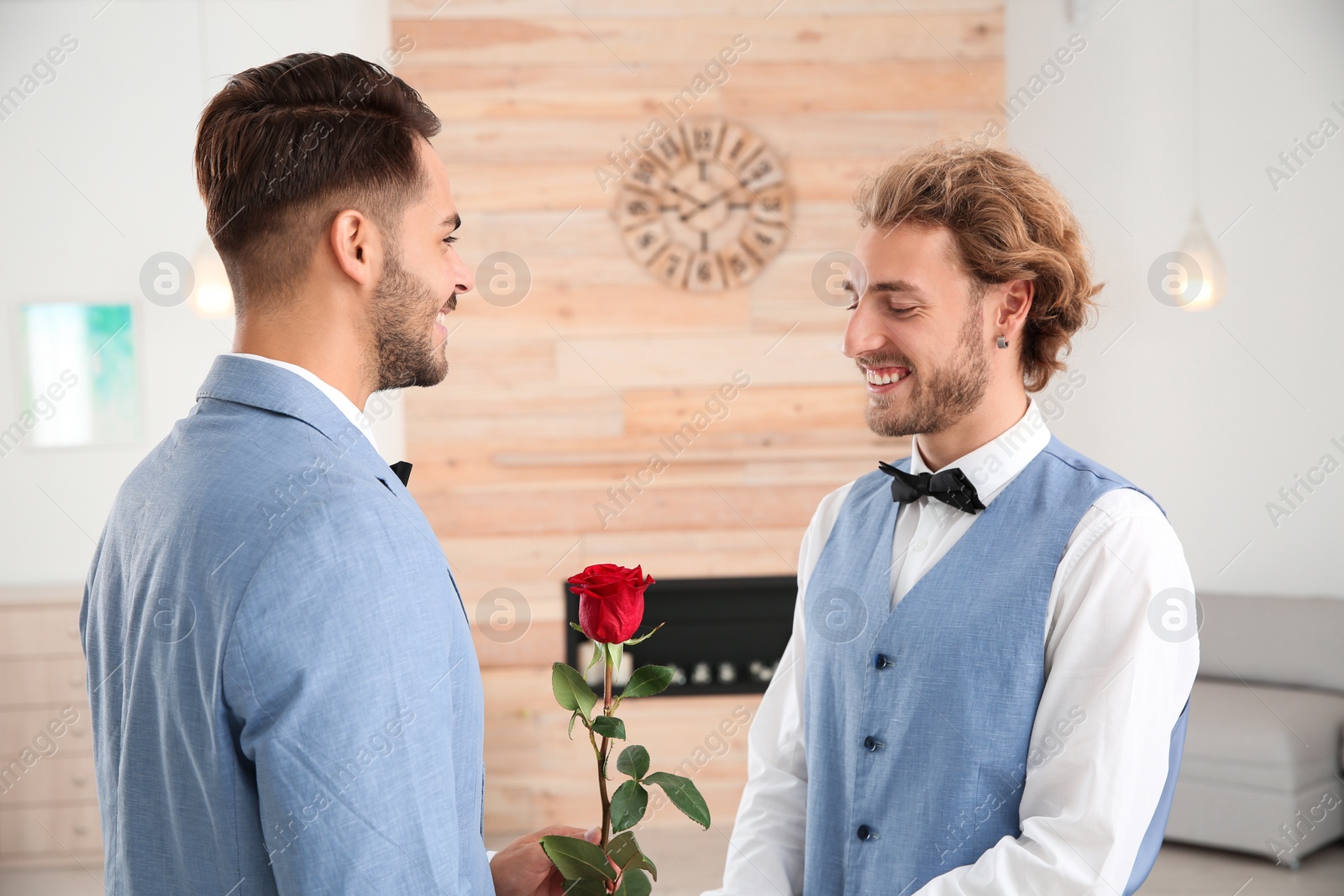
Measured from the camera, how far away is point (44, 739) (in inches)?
150

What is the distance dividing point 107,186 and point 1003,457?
14.6 feet

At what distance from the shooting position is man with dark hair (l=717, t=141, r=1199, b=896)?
3.82 feet

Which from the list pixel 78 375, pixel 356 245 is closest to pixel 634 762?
pixel 356 245

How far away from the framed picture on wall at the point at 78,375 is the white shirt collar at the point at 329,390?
4.11m

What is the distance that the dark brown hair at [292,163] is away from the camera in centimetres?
100

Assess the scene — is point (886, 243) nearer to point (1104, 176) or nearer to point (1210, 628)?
point (1210, 628)

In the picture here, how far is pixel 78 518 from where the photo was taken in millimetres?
4484

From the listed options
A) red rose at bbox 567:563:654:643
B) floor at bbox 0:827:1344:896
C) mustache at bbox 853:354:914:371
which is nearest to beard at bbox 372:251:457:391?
red rose at bbox 567:563:654:643

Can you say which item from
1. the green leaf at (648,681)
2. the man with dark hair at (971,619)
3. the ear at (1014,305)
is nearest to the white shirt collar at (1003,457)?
the man with dark hair at (971,619)

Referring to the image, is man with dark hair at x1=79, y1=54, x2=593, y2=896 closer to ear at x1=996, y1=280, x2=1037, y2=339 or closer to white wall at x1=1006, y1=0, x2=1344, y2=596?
ear at x1=996, y1=280, x2=1037, y2=339

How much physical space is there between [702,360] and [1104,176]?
212cm

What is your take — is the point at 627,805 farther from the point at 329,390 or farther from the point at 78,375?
the point at 78,375

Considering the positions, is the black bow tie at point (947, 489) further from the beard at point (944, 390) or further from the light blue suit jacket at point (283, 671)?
the light blue suit jacket at point (283, 671)

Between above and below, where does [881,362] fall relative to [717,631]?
above
